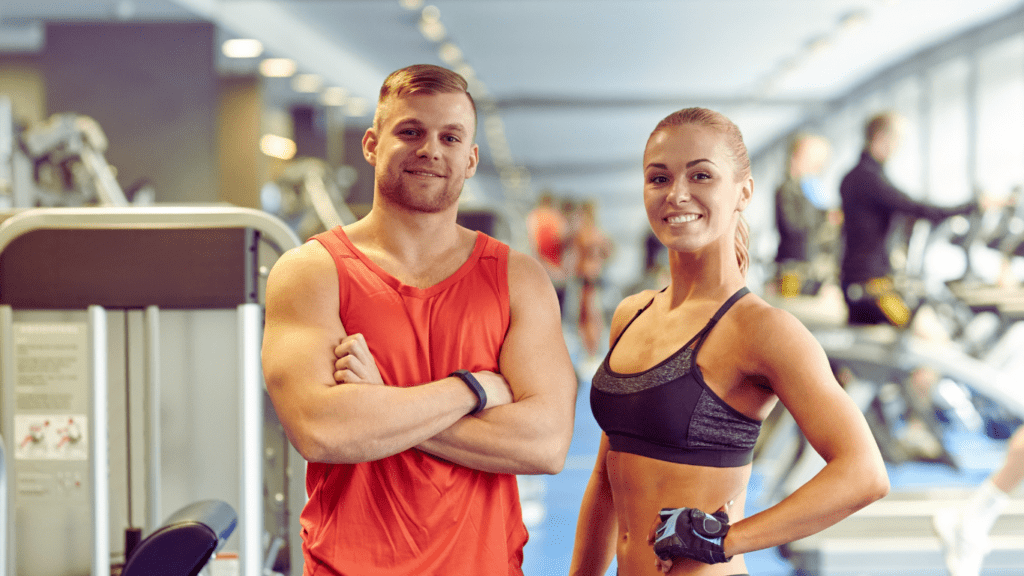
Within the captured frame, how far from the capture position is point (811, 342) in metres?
1.24

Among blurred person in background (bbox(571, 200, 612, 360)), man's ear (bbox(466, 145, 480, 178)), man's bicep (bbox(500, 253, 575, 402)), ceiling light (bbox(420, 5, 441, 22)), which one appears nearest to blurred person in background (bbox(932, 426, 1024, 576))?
man's bicep (bbox(500, 253, 575, 402))

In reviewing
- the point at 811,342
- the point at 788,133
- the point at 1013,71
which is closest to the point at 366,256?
the point at 811,342

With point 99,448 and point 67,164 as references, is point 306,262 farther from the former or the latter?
point 67,164

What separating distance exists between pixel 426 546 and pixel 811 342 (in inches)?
25.9

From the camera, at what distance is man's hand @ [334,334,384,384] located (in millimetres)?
1267

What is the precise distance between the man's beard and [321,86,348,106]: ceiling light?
991 centimetres

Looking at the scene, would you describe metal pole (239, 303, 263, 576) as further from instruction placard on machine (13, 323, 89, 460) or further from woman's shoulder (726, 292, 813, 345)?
woman's shoulder (726, 292, 813, 345)

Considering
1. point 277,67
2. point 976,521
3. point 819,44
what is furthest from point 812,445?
point 819,44

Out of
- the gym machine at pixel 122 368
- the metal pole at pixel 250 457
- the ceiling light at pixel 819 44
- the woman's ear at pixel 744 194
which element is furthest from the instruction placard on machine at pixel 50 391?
the ceiling light at pixel 819 44

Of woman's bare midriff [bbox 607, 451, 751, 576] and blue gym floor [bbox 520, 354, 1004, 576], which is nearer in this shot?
woman's bare midriff [bbox 607, 451, 751, 576]

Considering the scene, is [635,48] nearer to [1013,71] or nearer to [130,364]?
[1013,71]

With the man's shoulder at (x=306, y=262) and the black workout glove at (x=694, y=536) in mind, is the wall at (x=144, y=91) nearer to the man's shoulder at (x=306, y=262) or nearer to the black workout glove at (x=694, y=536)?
the man's shoulder at (x=306, y=262)

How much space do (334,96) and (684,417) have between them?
10680mm

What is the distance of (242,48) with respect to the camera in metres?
8.66
